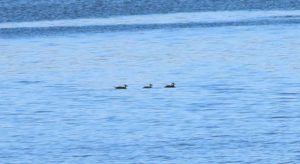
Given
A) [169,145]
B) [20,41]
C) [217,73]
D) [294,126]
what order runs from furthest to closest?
[20,41], [217,73], [294,126], [169,145]

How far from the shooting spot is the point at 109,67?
998 cm

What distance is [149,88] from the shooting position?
344 inches

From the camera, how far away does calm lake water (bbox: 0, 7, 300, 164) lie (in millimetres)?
6457

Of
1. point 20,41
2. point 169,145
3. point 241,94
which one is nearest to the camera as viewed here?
point 169,145

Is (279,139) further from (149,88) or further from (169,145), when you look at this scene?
(149,88)

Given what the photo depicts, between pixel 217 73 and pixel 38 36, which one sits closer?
pixel 217 73

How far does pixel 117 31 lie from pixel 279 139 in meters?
6.66

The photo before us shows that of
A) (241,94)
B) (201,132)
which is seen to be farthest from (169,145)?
(241,94)

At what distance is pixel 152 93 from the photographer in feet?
27.8

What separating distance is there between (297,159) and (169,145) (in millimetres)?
884

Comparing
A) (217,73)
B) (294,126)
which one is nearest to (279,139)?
(294,126)

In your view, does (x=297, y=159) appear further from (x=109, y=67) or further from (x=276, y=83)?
(x=109, y=67)

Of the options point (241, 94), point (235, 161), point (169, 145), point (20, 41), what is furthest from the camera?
point (20, 41)

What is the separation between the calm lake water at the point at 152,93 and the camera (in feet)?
21.2
